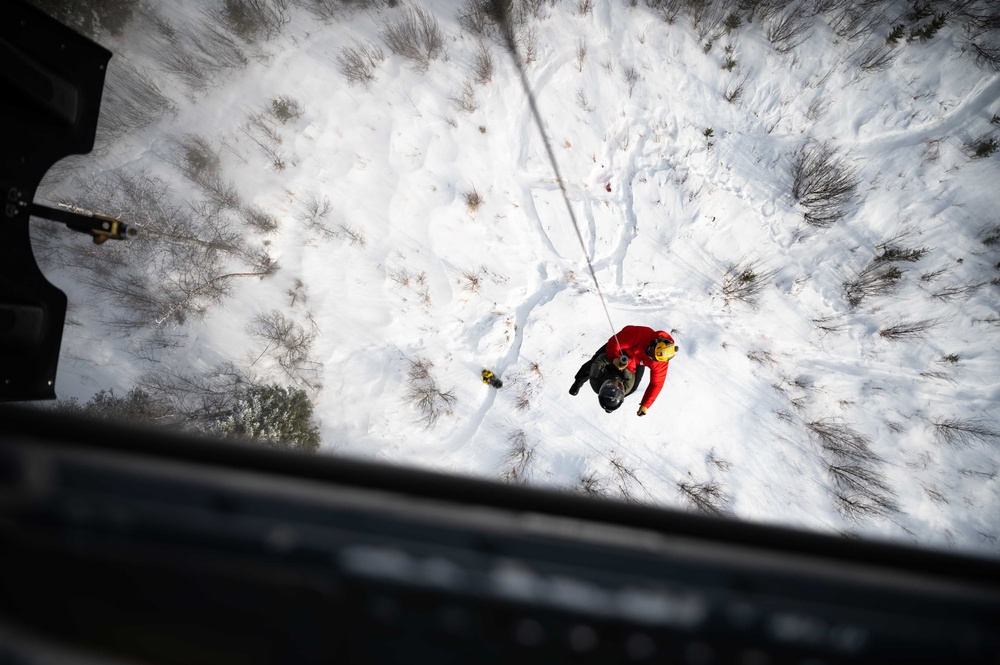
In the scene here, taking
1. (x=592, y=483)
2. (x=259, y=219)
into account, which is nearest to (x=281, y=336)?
(x=259, y=219)

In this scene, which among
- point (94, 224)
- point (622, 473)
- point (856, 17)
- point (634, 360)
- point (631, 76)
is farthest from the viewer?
point (622, 473)

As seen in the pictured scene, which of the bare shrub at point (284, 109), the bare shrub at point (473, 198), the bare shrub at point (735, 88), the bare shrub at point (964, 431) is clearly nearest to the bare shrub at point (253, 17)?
the bare shrub at point (284, 109)

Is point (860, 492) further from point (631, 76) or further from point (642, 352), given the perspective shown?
point (631, 76)

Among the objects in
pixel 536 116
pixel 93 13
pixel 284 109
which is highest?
pixel 93 13

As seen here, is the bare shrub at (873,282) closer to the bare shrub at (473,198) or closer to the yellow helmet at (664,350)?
the yellow helmet at (664,350)

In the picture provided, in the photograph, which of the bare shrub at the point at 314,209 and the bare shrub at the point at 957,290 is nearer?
the bare shrub at the point at 957,290

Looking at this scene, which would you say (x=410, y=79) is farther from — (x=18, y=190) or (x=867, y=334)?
(x=867, y=334)
